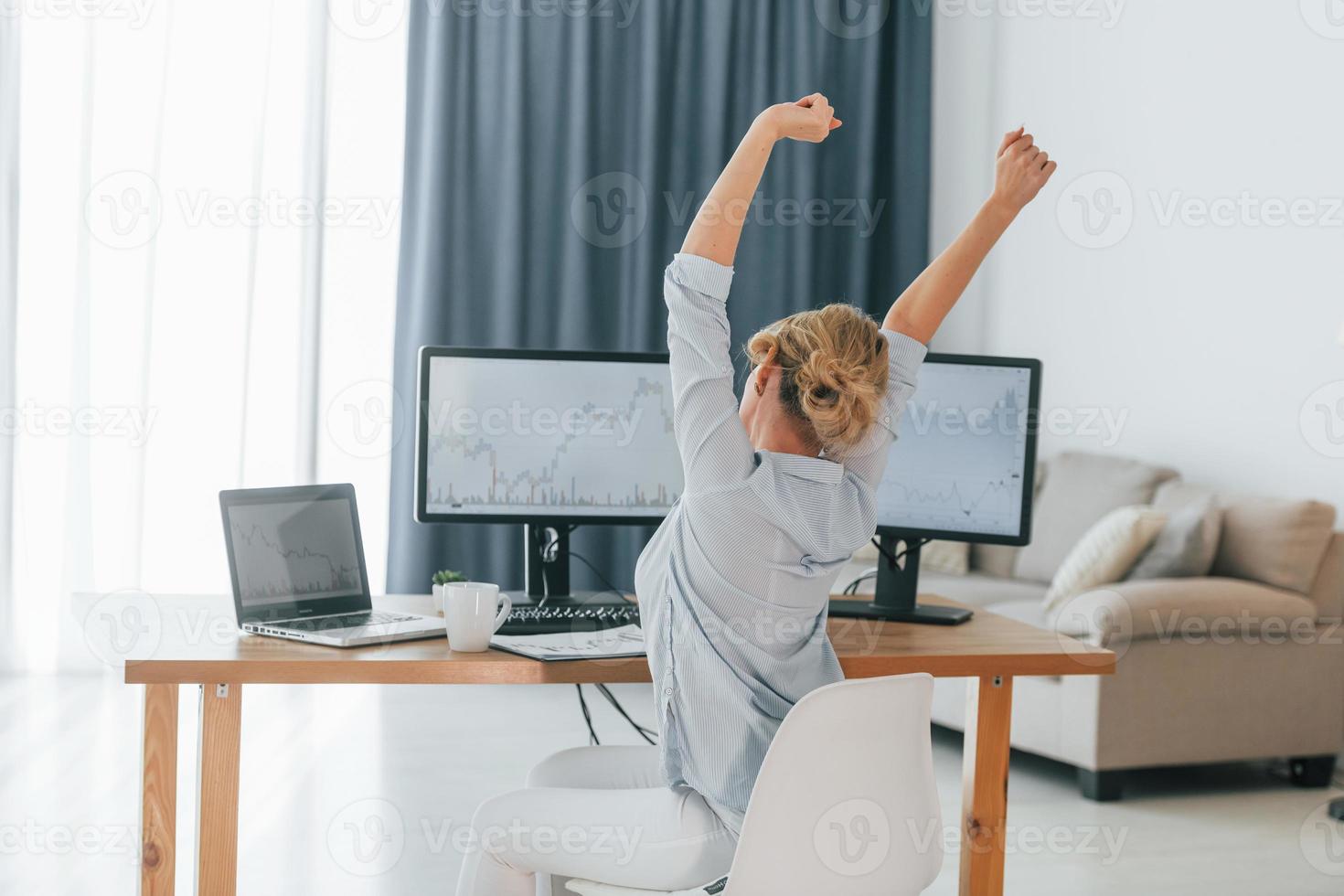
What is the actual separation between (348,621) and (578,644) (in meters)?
0.36

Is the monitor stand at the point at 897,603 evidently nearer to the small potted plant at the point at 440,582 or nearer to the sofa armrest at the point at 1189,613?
the small potted plant at the point at 440,582

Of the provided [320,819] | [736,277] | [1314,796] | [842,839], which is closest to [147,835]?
[842,839]

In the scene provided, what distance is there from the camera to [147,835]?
5.28ft

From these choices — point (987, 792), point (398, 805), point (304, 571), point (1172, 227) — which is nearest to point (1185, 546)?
point (1172, 227)

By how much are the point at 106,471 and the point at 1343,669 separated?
3.84 meters

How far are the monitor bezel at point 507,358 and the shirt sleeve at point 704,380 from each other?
2.40ft

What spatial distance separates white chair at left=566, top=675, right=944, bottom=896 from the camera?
54.1 inches

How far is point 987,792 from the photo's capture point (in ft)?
6.43

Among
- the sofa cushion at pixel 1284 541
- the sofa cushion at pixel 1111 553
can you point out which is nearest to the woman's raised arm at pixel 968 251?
the sofa cushion at pixel 1111 553

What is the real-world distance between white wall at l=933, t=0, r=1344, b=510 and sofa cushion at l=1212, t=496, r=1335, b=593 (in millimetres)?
248

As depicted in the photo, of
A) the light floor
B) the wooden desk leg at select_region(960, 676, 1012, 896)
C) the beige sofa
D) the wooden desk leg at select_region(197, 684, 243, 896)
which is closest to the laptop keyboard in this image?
the wooden desk leg at select_region(197, 684, 243, 896)

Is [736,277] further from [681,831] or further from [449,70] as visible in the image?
[681,831]

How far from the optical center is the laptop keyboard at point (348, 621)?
1.78 metres

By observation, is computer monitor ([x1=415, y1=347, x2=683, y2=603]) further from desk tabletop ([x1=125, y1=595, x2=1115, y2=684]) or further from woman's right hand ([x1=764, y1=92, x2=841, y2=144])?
woman's right hand ([x1=764, y1=92, x2=841, y2=144])
